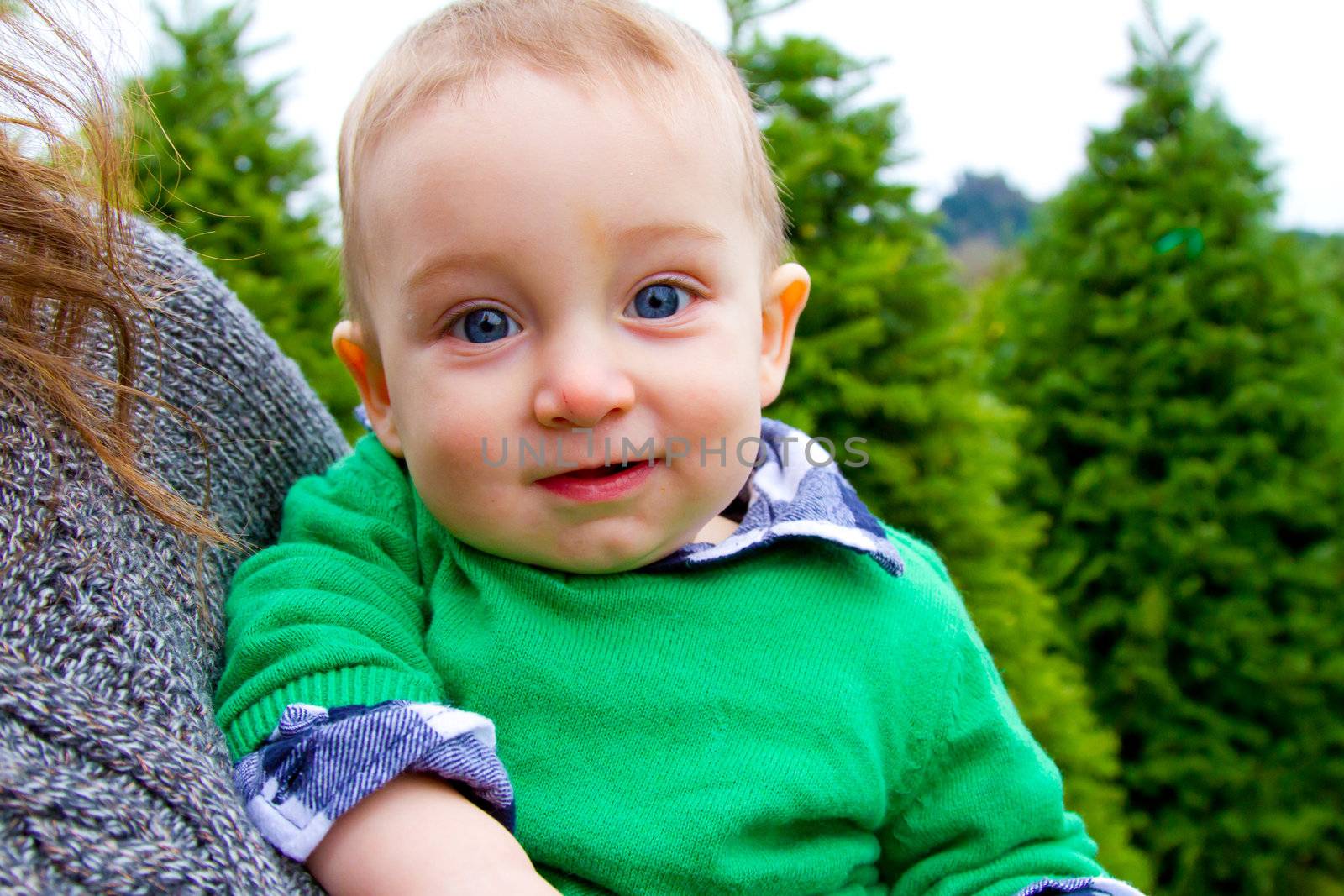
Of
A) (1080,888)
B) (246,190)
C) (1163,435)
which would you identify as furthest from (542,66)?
(1163,435)

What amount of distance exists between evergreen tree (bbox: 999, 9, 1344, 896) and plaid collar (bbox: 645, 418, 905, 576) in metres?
3.08

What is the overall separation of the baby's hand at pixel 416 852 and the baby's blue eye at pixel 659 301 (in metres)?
0.67

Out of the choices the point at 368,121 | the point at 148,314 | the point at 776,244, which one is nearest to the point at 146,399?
the point at 148,314

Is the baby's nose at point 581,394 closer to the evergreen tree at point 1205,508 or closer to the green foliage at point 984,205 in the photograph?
the evergreen tree at point 1205,508

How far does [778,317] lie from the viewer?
72.7 inches

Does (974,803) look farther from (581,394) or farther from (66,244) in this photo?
(66,244)

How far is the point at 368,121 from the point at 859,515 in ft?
3.12

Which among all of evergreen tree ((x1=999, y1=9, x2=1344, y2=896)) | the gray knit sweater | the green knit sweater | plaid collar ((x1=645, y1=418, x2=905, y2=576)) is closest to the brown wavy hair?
the gray knit sweater

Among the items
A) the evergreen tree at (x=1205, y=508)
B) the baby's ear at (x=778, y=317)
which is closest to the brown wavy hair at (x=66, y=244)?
the baby's ear at (x=778, y=317)

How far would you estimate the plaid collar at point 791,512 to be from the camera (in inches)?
62.9

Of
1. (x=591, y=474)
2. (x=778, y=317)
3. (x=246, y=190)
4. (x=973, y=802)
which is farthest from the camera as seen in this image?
(x=246, y=190)

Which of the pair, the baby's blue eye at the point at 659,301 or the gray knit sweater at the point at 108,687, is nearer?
the gray knit sweater at the point at 108,687

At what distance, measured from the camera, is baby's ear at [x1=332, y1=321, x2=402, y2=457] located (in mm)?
1733

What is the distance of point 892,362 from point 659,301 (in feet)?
6.81
